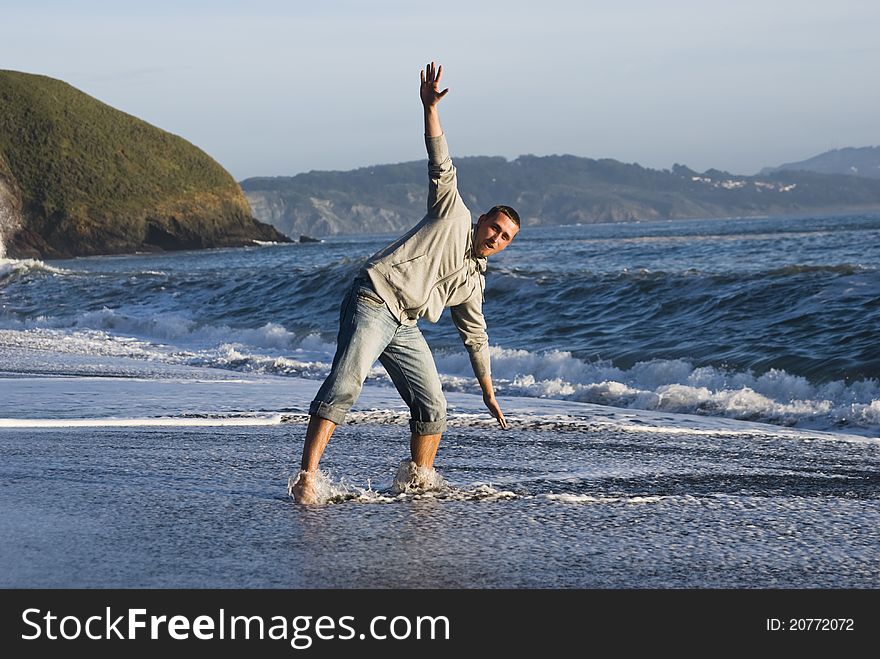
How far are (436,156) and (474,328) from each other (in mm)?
930

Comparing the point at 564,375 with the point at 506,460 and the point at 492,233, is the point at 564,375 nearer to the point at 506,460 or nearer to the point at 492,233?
the point at 506,460

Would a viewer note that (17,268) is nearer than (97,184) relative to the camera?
Yes

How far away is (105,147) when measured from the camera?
390 feet

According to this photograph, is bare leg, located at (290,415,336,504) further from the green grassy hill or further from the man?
the green grassy hill

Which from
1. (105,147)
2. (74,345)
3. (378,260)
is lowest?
(74,345)

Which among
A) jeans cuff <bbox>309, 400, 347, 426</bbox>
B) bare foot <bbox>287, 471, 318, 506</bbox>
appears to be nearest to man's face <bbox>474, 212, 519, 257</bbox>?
jeans cuff <bbox>309, 400, 347, 426</bbox>

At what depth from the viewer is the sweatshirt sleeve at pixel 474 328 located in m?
5.06

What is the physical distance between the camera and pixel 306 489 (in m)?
4.79

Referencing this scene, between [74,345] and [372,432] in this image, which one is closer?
[372,432]

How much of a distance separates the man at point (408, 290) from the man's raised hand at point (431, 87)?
32mm

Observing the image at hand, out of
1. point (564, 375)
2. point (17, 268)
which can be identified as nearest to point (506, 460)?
point (564, 375)
